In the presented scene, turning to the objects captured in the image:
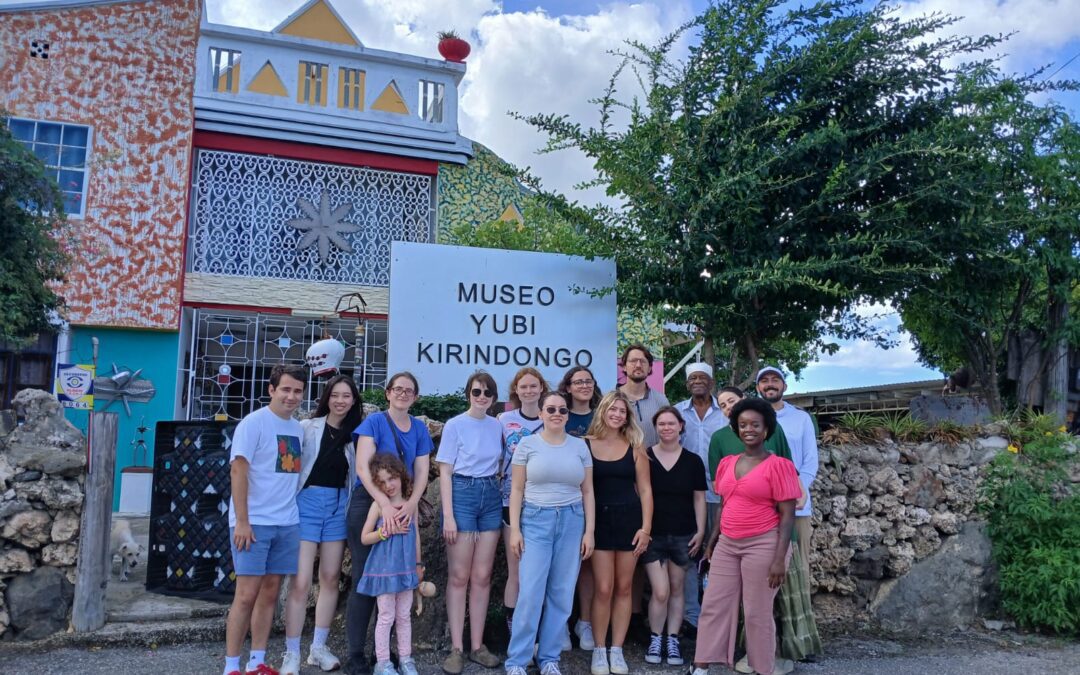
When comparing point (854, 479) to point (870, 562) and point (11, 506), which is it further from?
point (11, 506)

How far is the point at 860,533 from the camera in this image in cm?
596

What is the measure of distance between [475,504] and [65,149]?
8895mm

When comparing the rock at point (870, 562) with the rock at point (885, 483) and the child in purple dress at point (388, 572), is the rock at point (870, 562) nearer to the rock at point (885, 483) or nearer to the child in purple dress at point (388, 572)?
the rock at point (885, 483)

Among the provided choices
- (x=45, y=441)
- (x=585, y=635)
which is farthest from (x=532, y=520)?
(x=45, y=441)

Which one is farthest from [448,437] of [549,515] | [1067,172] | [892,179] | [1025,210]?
[1067,172]

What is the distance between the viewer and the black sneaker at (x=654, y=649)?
489cm

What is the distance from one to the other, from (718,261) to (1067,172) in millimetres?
3936

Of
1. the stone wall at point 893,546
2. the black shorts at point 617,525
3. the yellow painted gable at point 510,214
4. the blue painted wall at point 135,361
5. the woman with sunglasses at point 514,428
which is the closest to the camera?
the black shorts at point 617,525

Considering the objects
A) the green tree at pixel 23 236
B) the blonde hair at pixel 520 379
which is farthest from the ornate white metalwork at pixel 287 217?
the blonde hair at pixel 520 379

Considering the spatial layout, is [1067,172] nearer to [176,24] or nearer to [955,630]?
[955,630]

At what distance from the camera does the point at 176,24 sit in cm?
1107

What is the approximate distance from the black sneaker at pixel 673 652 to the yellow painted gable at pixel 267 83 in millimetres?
9437

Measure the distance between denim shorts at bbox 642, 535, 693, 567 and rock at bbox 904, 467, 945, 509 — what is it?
2215 millimetres

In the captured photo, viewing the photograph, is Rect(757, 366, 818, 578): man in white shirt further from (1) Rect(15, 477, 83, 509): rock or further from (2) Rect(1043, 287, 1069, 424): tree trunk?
(2) Rect(1043, 287, 1069, 424): tree trunk
